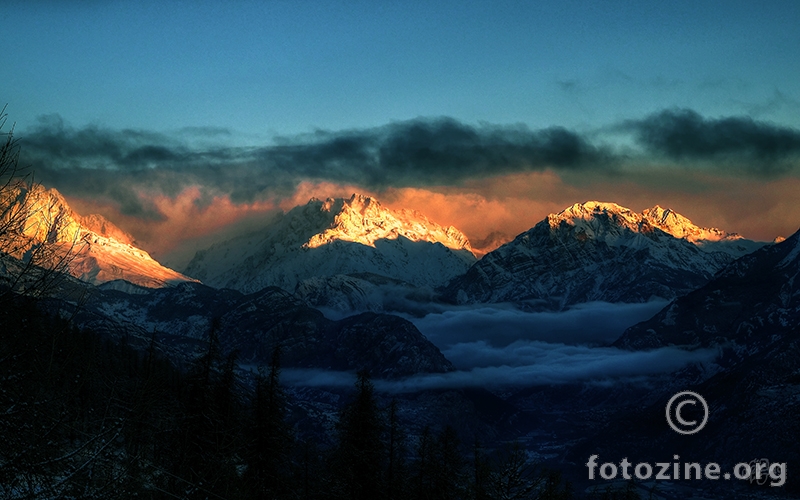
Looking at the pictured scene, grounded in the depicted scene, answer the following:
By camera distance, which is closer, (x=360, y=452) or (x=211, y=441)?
(x=211, y=441)

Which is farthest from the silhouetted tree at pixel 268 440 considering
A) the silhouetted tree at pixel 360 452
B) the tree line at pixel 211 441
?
the silhouetted tree at pixel 360 452

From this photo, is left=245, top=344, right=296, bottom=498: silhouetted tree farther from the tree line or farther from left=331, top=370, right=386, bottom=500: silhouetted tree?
left=331, top=370, right=386, bottom=500: silhouetted tree

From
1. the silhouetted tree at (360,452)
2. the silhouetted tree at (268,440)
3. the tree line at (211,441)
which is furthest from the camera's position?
the silhouetted tree at (360,452)

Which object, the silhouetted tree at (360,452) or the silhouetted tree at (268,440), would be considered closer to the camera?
the silhouetted tree at (268,440)

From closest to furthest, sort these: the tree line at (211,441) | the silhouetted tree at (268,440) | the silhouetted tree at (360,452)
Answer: the tree line at (211,441)
the silhouetted tree at (268,440)
the silhouetted tree at (360,452)

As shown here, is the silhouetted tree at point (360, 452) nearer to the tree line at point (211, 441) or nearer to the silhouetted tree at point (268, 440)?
the tree line at point (211, 441)

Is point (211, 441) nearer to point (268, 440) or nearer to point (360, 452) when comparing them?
point (268, 440)

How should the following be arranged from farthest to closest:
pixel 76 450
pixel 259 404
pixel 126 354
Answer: pixel 126 354 < pixel 259 404 < pixel 76 450

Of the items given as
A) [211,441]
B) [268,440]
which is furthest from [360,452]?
[211,441]

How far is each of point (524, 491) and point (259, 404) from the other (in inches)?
862

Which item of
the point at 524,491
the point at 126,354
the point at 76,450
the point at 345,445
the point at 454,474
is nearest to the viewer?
the point at 76,450

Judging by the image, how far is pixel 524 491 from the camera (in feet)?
149

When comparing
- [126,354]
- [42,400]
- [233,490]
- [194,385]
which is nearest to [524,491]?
[233,490]

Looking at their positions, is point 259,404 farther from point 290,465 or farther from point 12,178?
point 12,178
